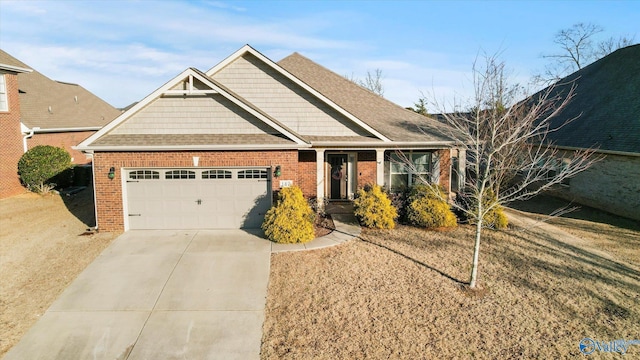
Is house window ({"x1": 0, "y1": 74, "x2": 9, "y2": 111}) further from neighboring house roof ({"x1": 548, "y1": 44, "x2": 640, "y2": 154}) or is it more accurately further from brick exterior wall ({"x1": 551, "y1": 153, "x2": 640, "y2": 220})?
brick exterior wall ({"x1": 551, "y1": 153, "x2": 640, "y2": 220})

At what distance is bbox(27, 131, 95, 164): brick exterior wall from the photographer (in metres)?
20.1

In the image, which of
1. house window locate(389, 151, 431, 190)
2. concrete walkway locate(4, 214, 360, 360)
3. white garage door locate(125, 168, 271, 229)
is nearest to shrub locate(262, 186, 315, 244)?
concrete walkway locate(4, 214, 360, 360)

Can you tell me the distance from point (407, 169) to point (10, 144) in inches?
718

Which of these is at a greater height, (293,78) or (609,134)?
(293,78)

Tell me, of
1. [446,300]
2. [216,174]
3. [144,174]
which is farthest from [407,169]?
[144,174]

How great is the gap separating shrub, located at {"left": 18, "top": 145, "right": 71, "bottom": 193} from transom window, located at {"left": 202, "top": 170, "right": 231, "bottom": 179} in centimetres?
1077

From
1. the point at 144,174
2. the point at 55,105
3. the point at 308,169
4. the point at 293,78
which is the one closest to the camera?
the point at 144,174

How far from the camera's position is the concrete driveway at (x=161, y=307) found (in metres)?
6.63

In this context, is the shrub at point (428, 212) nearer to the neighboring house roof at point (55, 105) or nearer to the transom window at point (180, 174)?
the transom window at point (180, 174)

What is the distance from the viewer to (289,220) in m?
11.6

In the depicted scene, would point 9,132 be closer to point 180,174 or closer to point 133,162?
point 133,162

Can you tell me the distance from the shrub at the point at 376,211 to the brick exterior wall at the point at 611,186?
9600mm

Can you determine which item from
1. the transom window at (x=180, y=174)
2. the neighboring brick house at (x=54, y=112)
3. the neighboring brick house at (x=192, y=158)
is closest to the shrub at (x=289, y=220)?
the neighboring brick house at (x=192, y=158)

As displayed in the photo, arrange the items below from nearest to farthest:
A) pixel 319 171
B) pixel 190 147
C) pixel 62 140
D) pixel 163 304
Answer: pixel 163 304 < pixel 190 147 < pixel 319 171 < pixel 62 140
